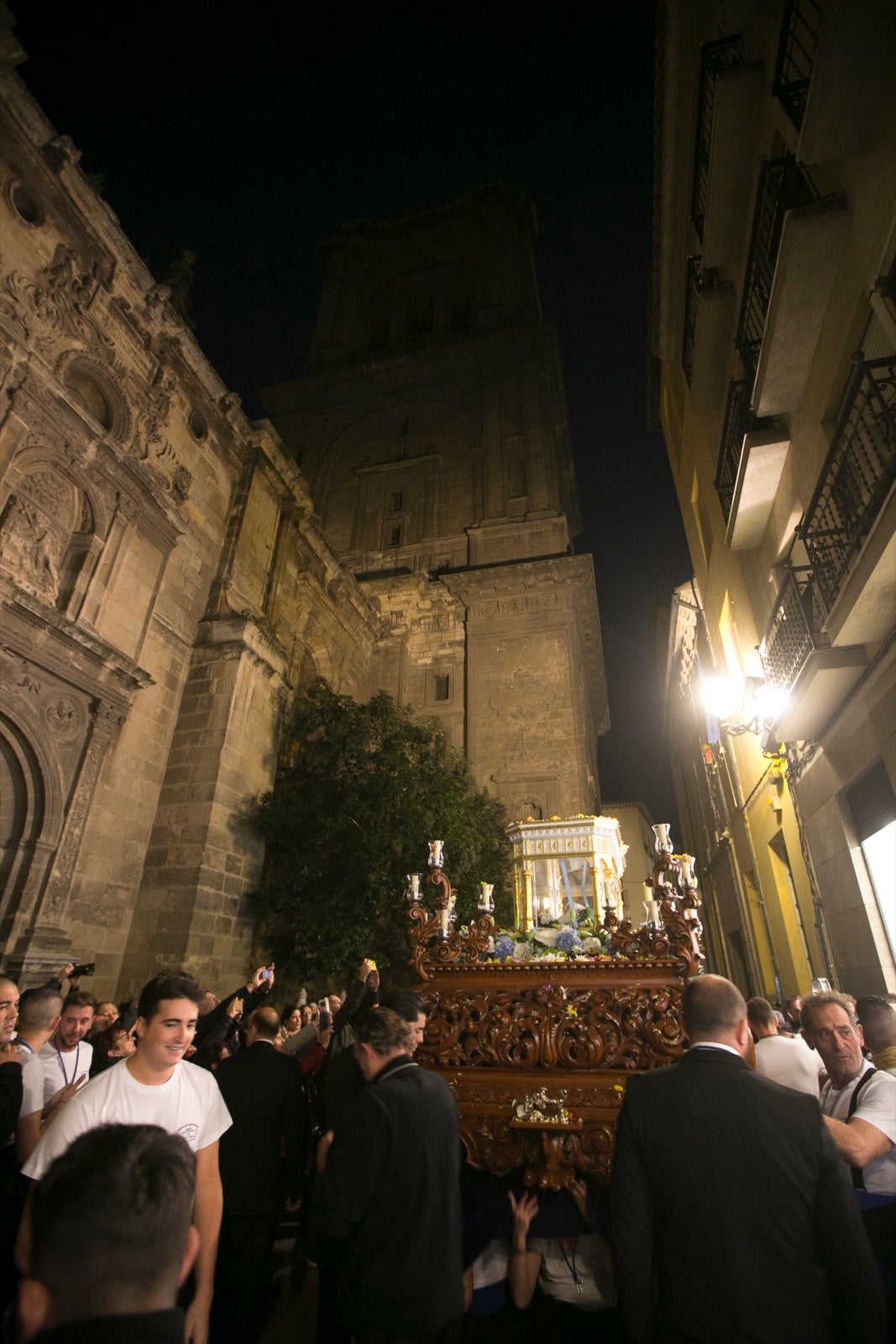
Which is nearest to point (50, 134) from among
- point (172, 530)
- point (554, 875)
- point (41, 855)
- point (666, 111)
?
point (172, 530)

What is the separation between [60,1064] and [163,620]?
7.90 m

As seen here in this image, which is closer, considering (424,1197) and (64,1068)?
(424,1197)

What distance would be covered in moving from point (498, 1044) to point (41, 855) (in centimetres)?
647

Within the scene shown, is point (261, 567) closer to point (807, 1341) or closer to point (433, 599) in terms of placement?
point (433, 599)

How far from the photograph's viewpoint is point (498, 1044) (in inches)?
142

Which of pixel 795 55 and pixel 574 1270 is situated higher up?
pixel 795 55

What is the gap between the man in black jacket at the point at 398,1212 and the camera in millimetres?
2248

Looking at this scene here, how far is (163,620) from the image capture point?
10461mm

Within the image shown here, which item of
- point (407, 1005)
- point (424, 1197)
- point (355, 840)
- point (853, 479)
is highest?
point (853, 479)

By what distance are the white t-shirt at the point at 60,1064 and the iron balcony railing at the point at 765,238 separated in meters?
8.86

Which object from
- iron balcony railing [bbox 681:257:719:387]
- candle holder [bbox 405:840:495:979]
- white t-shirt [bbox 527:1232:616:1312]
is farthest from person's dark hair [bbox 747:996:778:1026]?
iron balcony railing [bbox 681:257:719:387]

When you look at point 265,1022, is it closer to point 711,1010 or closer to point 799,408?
point 711,1010

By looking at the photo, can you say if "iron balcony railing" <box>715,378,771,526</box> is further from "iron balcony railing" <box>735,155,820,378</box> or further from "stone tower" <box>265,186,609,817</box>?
"stone tower" <box>265,186,609,817</box>

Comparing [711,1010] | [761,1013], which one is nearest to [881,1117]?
[711,1010]
